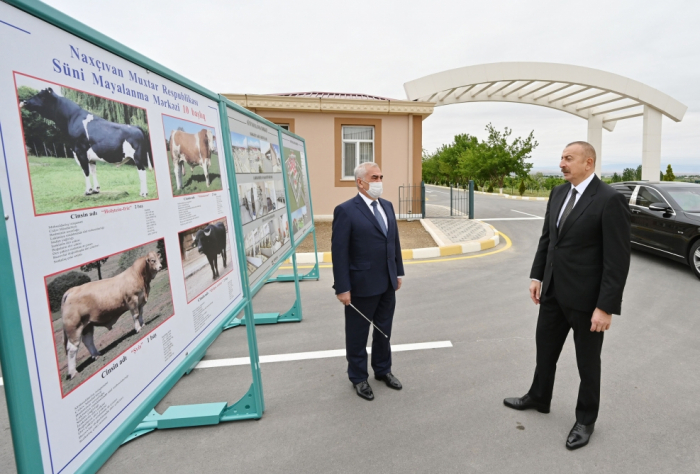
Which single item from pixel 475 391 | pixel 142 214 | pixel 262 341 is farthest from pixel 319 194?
pixel 142 214

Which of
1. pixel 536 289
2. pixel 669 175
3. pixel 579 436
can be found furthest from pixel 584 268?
pixel 669 175

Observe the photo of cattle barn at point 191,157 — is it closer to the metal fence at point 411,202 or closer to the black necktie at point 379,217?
the black necktie at point 379,217

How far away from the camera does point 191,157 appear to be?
2.49 metres

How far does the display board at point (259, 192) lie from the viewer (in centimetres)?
342

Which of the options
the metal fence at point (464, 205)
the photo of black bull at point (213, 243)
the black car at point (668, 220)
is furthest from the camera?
the metal fence at point (464, 205)

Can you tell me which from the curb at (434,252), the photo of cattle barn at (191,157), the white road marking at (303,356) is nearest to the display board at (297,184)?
the white road marking at (303,356)

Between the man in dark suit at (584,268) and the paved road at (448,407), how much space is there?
383mm

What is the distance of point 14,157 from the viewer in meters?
1.27

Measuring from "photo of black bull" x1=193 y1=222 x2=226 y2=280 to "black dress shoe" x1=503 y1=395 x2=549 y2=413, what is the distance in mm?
2430

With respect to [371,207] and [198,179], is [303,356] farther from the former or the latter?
[198,179]

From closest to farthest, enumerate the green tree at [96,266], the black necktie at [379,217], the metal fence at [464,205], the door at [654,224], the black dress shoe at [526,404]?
1. the green tree at [96,266]
2. the black dress shoe at [526,404]
3. the black necktie at [379,217]
4. the door at [654,224]
5. the metal fence at [464,205]

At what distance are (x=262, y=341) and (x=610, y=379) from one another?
11.3ft

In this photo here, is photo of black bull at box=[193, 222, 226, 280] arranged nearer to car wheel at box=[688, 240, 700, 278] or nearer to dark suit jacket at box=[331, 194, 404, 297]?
dark suit jacket at box=[331, 194, 404, 297]

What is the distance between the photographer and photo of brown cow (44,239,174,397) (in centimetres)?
142
